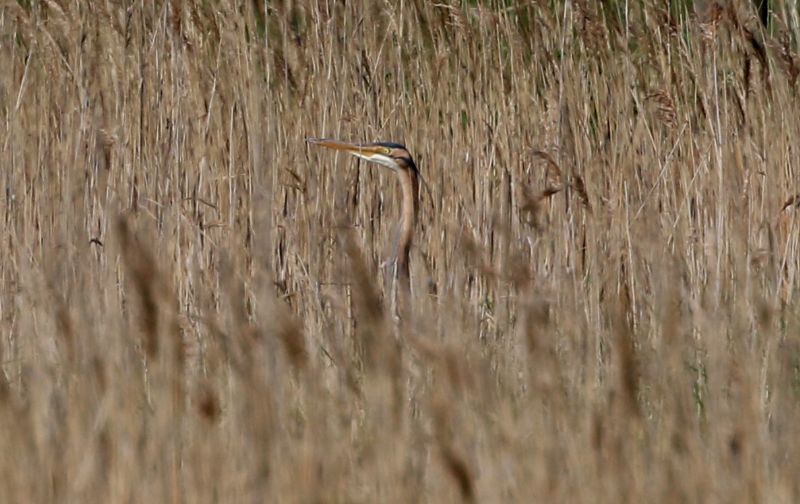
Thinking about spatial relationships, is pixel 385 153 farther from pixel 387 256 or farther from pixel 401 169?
pixel 387 256

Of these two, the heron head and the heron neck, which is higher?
the heron head

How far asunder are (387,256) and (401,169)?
335 millimetres

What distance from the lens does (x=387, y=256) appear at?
3.99 meters

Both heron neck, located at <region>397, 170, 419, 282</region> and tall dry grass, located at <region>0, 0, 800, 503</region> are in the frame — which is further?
heron neck, located at <region>397, 170, 419, 282</region>

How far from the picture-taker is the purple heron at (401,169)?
3.68m

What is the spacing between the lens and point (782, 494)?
196 centimetres

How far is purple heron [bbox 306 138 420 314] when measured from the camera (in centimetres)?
368

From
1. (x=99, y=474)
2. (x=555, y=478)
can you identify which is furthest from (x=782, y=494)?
(x=99, y=474)

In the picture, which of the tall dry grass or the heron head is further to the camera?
the heron head

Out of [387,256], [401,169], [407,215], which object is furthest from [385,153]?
[387,256]

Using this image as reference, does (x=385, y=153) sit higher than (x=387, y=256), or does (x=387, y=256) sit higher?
(x=385, y=153)

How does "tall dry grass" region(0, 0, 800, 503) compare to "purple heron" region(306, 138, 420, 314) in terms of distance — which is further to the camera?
"purple heron" region(306, 138, 420, 314)

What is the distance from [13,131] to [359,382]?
5.28 feet

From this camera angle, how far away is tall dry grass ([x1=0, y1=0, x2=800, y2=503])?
2.03 m
